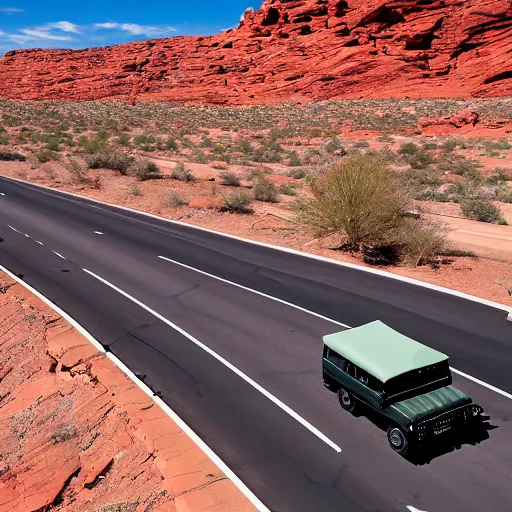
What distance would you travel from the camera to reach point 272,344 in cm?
1150

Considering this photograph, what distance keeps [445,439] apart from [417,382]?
3.10 ft

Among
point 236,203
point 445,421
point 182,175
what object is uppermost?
point 182,175

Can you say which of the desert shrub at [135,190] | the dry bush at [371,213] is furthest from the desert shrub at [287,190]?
the dry bush at [371,213]

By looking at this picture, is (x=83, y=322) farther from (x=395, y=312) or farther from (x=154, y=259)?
(x=395, y=312)

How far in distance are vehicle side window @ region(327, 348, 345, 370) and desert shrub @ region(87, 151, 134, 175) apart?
27237 millimetres

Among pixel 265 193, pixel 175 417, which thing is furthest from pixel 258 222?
pixel 175 417

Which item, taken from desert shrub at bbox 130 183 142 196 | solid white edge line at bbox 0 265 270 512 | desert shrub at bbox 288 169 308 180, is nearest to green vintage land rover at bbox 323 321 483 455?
solid white edge line at bbox 0 265 270 512

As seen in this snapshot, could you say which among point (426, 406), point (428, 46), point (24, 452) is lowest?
point (24, 452)

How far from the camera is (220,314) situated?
43.0ft

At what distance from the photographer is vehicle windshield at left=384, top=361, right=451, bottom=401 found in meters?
7.92

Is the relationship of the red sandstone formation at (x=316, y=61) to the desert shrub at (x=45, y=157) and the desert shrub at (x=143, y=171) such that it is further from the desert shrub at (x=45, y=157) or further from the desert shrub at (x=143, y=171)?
the desert shrub at (x=143, y=171)

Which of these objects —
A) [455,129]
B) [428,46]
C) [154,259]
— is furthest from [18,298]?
[428,46]

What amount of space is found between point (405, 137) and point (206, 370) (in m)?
47.0

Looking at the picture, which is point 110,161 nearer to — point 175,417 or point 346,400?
point 175,417
